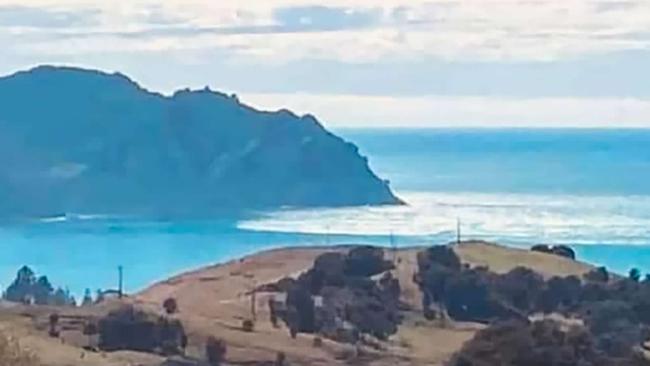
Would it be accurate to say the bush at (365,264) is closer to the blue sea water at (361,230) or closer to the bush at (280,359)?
the bush at (280,359)

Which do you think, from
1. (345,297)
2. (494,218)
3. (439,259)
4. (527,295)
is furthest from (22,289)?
(494,218)

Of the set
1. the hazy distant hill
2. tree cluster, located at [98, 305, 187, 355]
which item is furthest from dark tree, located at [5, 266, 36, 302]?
the hazy distant hill

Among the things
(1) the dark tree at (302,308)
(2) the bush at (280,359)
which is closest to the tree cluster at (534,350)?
(2) the bush at (280,359)

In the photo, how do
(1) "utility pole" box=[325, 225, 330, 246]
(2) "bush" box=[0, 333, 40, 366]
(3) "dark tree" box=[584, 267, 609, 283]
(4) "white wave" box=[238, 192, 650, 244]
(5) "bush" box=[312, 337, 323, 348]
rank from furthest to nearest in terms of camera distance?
(1) "utility pole" box=[325, 225, 330, 246]
(4) "white wave" box=[238, 192, 650, 244]
(3) "dark tree" box=[584, 267, 609, 283]
(5) "bush" box=[312, 337, 323, 348]
(2) "bush" box=[0, 333, 40, 366]

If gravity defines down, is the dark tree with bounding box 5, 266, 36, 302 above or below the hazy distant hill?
below

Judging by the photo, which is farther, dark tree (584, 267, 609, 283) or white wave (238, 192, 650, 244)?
white wave (238, 192, 650, 244)

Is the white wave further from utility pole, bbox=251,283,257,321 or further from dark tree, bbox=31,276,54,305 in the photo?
utility pole, bbox=251,283,257,321

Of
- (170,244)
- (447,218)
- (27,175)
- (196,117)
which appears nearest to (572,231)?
(447,218)
